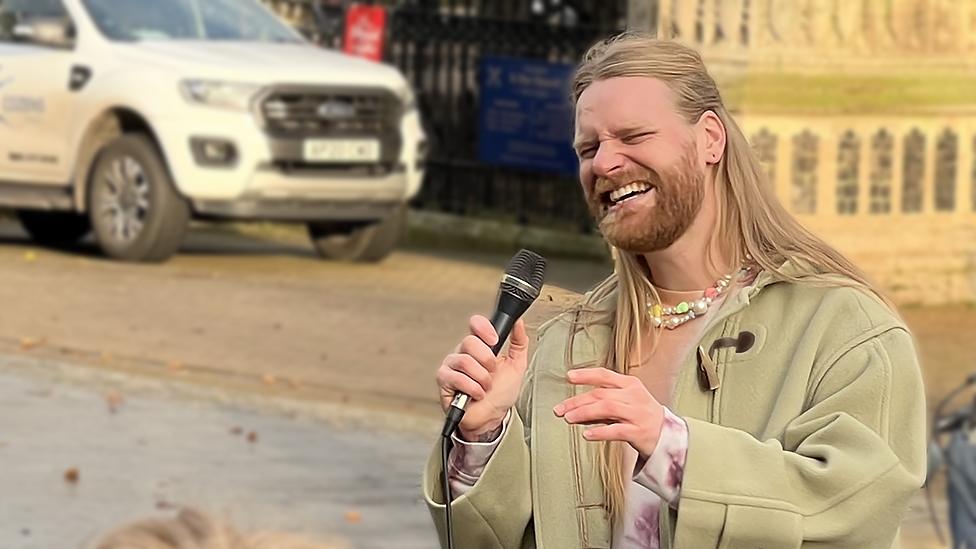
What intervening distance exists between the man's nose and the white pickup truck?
39.2ft

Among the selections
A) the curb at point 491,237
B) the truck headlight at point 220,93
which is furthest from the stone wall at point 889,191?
the truck headlight at point 220,93

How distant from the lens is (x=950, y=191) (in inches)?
607

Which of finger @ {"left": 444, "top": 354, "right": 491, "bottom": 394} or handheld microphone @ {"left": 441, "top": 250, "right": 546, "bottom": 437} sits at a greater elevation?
handheld microphone @ {"left": 441, "top": 250, "right": 546, "bottom": 437}

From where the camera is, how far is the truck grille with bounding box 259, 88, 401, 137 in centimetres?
1520

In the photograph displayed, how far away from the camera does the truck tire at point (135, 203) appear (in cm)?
1498

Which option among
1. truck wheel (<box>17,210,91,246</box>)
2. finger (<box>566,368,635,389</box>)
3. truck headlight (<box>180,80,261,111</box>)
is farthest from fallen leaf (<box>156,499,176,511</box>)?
truck wheel (<box>17,210,91,246</box>)

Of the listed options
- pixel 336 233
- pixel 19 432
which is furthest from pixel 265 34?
pixel 19 432

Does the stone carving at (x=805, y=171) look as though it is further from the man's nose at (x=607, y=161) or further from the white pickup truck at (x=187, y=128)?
the man's nose at (x=607, y=161)

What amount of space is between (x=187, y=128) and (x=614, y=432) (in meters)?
12.4

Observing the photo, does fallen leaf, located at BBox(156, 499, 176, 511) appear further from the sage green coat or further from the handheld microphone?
the handheld microphone

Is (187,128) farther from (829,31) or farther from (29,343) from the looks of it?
(829,31)

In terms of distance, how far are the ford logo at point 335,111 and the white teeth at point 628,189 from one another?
1241cm

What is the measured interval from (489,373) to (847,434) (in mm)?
439

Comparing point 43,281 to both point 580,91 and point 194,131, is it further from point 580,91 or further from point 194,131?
point 580,91
